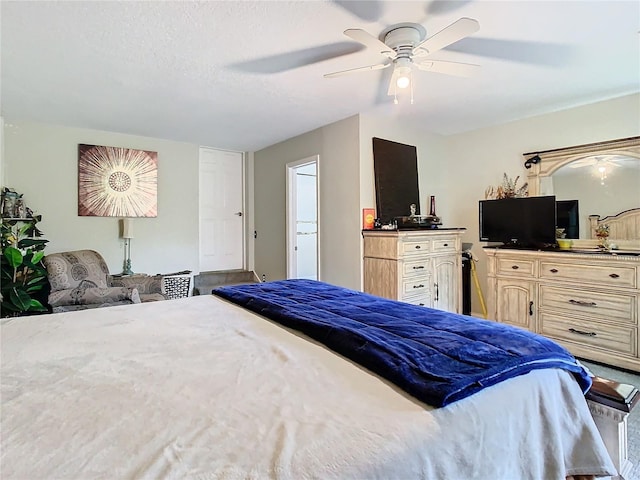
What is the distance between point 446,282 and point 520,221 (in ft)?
3.30

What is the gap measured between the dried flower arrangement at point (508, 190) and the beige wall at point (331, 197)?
1778 mm

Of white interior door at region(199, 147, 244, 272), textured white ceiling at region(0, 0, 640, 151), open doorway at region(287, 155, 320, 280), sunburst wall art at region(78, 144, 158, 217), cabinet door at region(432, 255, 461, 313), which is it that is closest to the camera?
textured white ceiling at region(0, 0, 640, 151)

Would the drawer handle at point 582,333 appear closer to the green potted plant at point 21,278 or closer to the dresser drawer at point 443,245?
the dresser drawer at point 443,245

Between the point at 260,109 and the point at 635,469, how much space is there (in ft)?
12.5

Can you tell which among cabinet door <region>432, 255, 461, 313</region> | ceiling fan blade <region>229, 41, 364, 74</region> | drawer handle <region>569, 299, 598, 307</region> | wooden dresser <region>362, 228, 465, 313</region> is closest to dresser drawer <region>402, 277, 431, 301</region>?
wooden dresser <region>362, 228, 465, 313</region>

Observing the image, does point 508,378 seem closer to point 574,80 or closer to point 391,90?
point 391,90

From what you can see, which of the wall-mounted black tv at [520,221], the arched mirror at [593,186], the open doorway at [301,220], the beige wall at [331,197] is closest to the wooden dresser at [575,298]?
the wall-mounted black tv at [520,221]

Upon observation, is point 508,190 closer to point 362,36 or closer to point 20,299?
point 362,36

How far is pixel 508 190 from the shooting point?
161 inches

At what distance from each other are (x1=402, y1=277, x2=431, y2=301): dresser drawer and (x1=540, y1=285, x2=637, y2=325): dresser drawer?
3.47 feet

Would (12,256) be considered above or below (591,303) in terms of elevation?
above

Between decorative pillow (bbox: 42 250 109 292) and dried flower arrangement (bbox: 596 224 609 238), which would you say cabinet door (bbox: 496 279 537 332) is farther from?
decorative pillow (bbox: 42 250 109 292)

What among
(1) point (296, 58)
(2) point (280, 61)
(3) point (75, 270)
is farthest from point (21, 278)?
(1) point (296, 58)

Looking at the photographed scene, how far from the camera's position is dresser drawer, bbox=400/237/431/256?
11.6 feet
